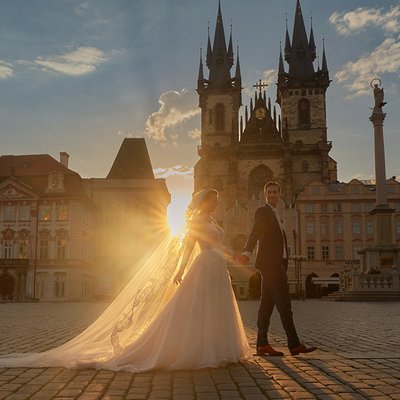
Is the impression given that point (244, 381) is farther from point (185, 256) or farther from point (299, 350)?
point (299, 350)

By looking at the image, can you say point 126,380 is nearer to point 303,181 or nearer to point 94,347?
point 94,347

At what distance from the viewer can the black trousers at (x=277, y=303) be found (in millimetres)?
7367

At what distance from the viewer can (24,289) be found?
46.7 metres

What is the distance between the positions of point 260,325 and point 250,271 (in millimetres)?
47978

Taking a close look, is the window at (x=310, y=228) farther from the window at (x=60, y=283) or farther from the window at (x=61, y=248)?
the window at (x=60, y=283)

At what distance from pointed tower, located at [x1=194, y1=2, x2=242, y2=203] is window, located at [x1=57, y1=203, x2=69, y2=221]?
22.1m

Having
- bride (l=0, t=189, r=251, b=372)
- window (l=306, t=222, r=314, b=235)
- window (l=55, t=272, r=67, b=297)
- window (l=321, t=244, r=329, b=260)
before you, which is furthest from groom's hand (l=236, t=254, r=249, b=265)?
window (l=306, t=222, r=314, b=235)

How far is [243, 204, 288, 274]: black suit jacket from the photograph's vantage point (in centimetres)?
752

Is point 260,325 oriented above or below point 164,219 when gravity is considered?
below

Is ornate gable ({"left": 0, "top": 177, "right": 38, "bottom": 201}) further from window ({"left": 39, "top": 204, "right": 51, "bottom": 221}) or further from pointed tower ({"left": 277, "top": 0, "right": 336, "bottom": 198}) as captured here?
pointed tower ({"left": 277, "top": 0, "right": 336, "bottom": 198})

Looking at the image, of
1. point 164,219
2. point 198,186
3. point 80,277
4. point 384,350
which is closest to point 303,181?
point 198,186

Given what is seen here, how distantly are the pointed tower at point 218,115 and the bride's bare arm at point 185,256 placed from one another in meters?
60.2

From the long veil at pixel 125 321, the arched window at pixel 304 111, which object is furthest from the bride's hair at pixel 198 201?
the arched window at pixel 304 111

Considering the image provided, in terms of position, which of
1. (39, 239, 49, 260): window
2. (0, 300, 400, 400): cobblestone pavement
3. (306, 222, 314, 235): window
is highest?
(306, 222, 314, 235): window
